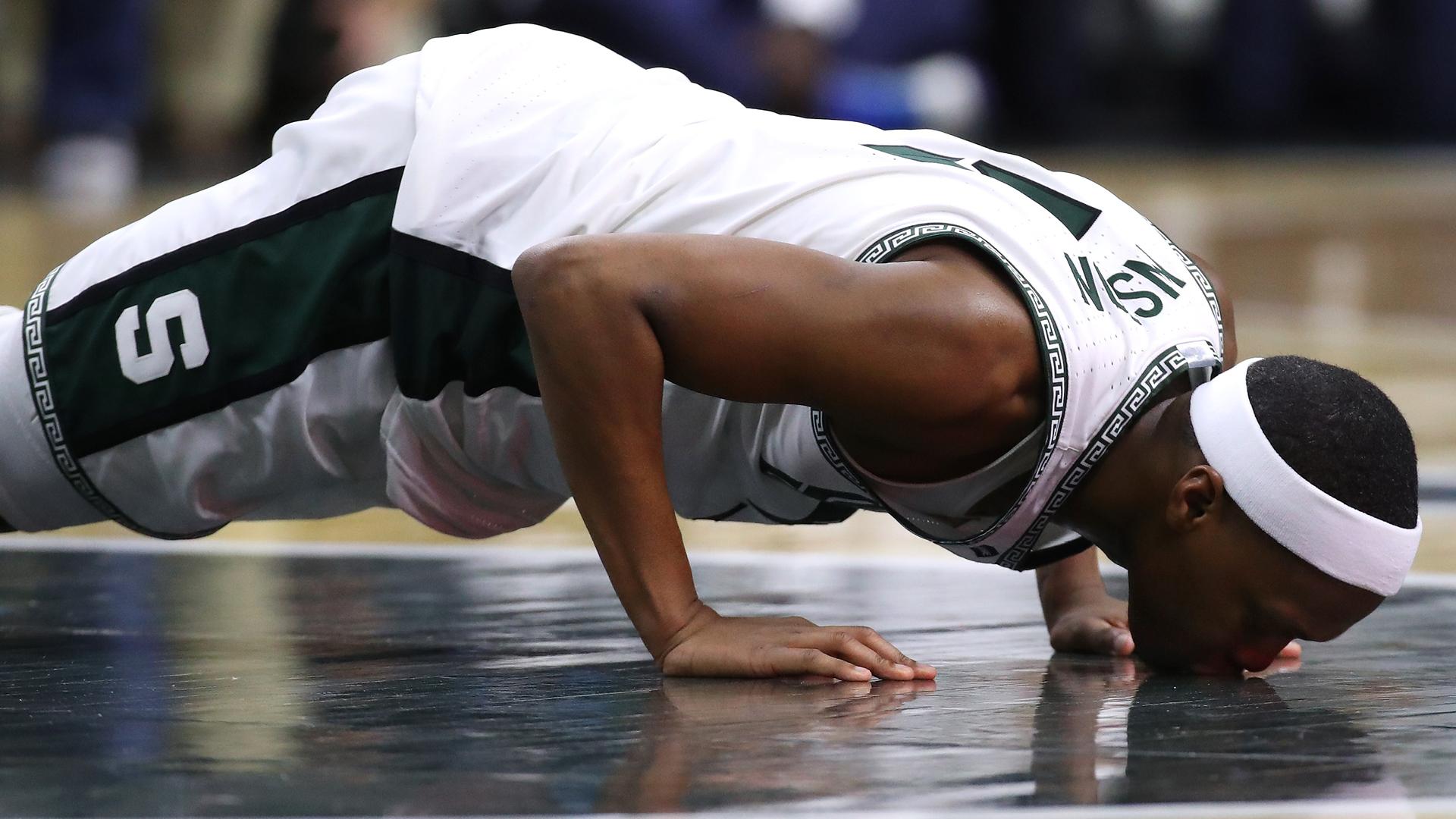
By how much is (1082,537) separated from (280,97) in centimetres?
1159

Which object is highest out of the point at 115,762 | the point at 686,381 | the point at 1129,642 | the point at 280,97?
the point at 686,381

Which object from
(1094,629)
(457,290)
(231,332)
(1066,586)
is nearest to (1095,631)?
(1094,629)

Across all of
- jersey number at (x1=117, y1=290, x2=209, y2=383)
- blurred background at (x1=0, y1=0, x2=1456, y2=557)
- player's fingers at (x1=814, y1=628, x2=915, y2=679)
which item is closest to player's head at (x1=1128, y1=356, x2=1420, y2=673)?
player's fingers at (x1=814, y1=628, x2=915, y2=679)

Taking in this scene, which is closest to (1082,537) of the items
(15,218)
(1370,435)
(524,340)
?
(1370,435)

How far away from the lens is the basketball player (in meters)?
3.04

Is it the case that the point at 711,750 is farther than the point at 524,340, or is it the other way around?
the point at 524,340

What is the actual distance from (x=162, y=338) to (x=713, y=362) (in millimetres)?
926

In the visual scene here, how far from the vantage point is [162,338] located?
3539mm

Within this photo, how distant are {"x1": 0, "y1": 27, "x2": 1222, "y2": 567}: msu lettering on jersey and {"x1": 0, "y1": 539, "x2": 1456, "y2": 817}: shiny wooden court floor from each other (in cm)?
23

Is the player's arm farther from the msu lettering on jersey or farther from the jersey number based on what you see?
the jersey number

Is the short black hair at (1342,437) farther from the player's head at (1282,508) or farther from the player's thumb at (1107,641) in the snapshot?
the player's thumb at (1107,641)

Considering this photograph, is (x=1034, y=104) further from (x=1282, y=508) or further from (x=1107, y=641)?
(x=1282, y=508)

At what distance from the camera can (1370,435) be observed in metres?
3.03

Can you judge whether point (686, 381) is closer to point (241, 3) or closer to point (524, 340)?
point (524, 340)
